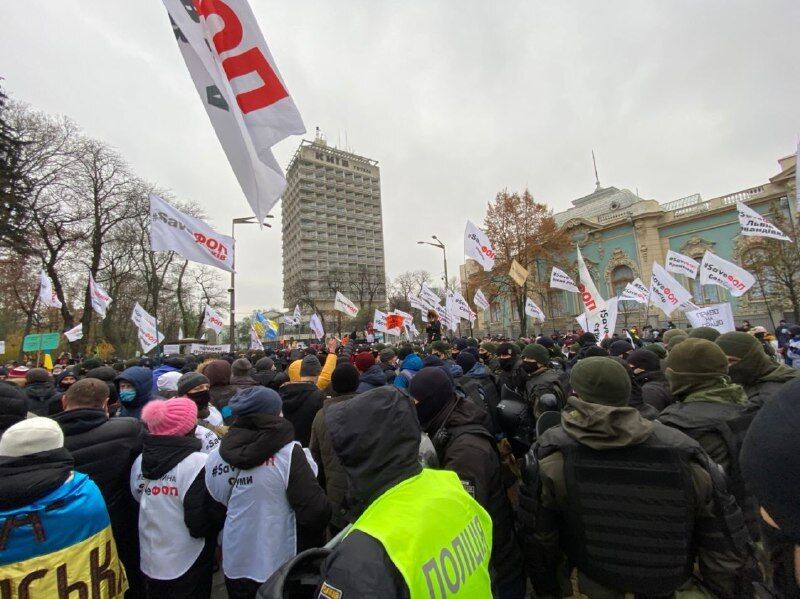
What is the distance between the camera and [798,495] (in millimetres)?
969

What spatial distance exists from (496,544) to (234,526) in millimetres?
1677

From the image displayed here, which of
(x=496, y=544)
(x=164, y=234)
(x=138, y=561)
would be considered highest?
(x=164, y=234)

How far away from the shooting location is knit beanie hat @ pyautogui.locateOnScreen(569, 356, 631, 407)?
2209 mm

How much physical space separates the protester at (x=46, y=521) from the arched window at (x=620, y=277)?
39693mm

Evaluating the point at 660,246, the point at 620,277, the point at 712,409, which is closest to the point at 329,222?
the point at 620,277

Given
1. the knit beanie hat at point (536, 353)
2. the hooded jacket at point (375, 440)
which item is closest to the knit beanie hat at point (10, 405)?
the hooded jacket at point (375, 440)

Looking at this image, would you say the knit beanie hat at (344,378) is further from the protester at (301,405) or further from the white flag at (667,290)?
the white flag at (667,290)

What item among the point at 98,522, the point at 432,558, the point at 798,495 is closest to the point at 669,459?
the point at 798,495

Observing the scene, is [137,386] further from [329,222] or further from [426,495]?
[329,222]

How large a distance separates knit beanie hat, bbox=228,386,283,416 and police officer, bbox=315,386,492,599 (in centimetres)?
126

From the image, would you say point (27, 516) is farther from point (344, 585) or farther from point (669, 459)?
point (669, 459)

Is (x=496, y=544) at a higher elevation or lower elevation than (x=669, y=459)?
lower

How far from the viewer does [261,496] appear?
260cm

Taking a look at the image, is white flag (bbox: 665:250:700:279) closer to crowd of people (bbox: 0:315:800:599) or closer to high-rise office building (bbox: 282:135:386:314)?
crowd of people (bbox: 0:315:800:599)
